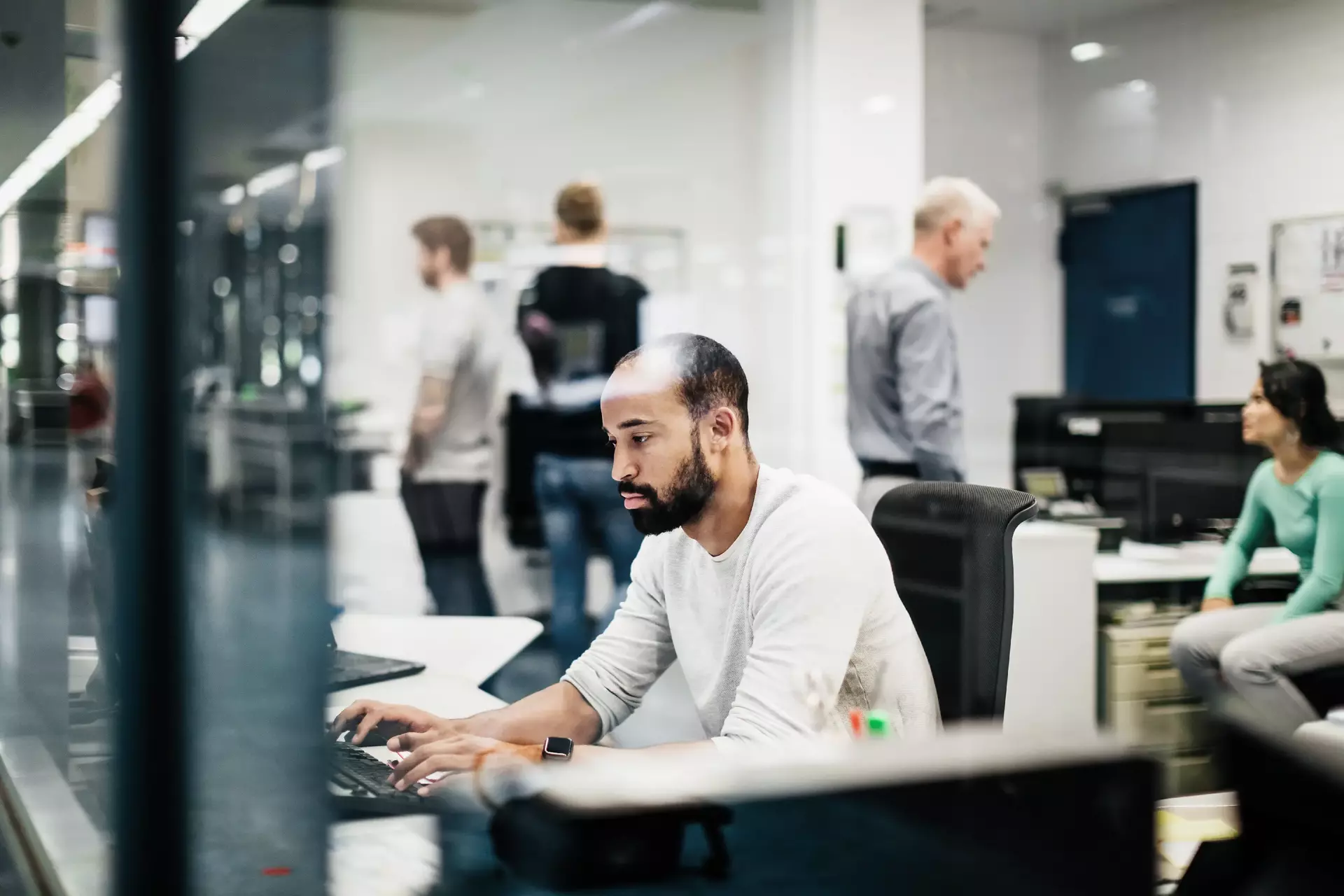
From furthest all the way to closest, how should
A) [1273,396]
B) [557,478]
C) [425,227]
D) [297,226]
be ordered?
[1273,396] → [425,227] → [557,478] → [297,226]

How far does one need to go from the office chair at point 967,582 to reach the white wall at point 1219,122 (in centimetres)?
264

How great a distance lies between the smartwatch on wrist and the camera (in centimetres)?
159

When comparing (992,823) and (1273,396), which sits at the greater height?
(1273,396)

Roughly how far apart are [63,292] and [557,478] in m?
1.14

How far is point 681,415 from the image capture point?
1.62m

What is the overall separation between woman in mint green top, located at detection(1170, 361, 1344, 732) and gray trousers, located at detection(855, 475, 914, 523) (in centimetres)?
93

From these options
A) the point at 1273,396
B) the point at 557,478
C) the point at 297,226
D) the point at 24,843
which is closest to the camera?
the point at 297,226

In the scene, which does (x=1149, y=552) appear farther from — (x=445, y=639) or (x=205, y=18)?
(x=205, y=18)

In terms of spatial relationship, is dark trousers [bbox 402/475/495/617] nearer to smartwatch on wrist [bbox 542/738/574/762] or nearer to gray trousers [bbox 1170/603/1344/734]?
smartwatch on wrist [bbox 542/738/574/762]

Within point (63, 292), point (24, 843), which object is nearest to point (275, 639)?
point (63, 292)

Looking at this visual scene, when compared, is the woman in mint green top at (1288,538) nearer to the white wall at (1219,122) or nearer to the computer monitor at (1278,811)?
the white wall at (1219,122)

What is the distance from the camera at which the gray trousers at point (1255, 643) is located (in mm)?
2633

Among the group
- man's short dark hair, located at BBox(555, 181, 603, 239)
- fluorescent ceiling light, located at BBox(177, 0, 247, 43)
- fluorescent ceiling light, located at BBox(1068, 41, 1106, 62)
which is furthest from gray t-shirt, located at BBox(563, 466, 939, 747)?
fluorescent ceiling light, located at BBox(1068, 41, 1106, 62)

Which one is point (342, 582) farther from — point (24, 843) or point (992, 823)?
point (24, 843)
